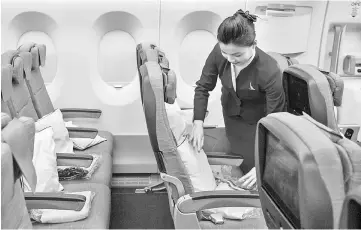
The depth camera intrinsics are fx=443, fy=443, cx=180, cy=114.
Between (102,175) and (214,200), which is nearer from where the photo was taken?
(214,200)

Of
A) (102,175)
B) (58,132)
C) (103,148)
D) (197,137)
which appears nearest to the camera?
(197,137)

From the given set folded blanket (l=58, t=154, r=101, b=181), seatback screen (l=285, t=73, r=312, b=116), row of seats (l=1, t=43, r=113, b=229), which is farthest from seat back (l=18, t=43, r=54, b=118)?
seatback screen (l=285, t=73, r=312, b=116)

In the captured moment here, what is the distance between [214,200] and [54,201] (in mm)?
769

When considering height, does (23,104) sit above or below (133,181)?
above

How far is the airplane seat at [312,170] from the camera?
105cm

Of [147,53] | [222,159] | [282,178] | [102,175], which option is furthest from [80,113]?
[282,178]

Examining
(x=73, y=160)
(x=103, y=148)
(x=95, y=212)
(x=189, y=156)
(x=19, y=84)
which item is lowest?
(x=103, y=148)

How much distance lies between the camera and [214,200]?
212cm

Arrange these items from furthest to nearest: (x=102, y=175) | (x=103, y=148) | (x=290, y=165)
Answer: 1. (x=103, y=148)
2. (x=102, y=175)
3. (x=290, y=165)

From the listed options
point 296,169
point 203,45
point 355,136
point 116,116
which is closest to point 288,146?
point 296,169

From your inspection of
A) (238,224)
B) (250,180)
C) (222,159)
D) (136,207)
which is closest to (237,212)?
(238,224)

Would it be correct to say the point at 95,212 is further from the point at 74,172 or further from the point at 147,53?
the point at 147,53

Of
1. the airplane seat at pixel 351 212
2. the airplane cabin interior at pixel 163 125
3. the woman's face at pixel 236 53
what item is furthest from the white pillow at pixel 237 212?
the airplane seat at pixel 351 212

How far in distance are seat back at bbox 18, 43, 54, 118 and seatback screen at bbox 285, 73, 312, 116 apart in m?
1.89
